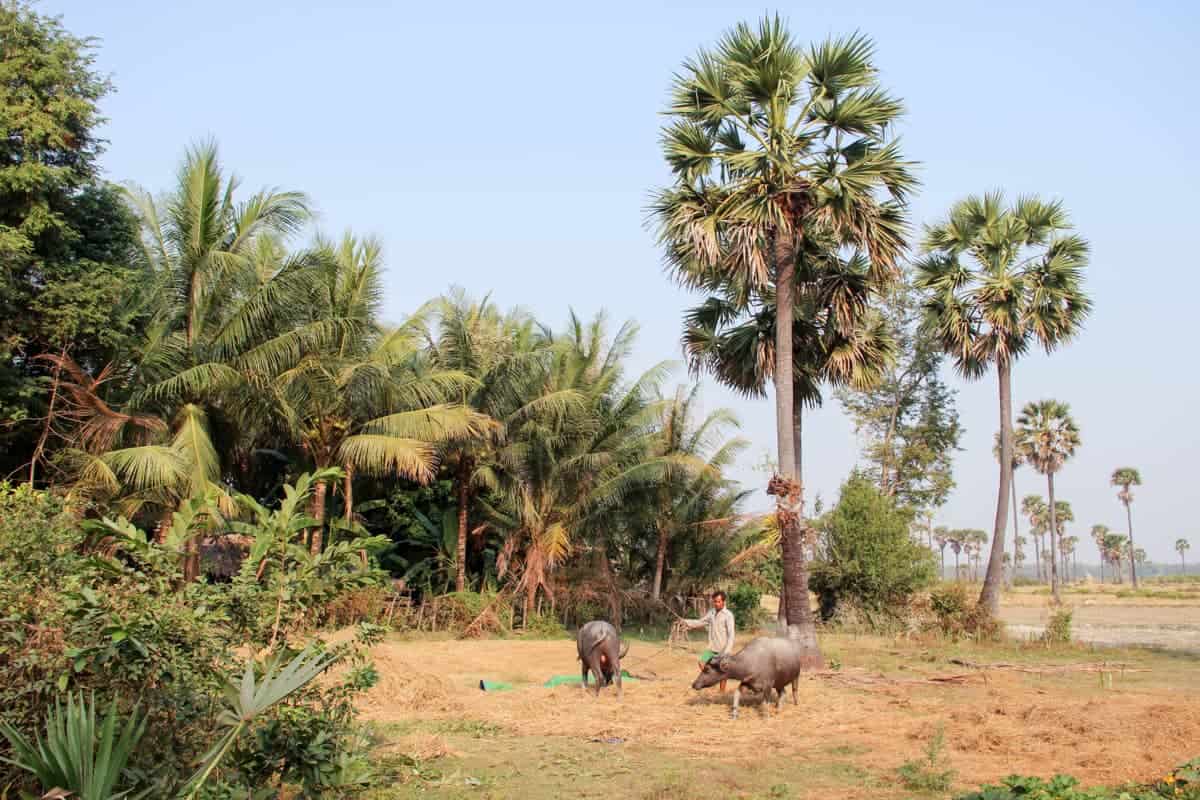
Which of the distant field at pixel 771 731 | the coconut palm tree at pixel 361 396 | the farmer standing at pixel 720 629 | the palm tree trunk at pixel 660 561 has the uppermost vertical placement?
the coconut palm tree at pixel 361 396

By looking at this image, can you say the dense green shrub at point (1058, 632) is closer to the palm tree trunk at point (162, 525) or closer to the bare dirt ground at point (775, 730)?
the bare dirt ground at point (775, 730)

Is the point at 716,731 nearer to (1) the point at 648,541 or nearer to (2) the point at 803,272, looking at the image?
(2) the point at 803,272

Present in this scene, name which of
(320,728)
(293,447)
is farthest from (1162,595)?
(320,728)

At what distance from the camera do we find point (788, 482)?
679 inches

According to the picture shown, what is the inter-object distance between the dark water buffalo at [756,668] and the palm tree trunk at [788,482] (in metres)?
4.59

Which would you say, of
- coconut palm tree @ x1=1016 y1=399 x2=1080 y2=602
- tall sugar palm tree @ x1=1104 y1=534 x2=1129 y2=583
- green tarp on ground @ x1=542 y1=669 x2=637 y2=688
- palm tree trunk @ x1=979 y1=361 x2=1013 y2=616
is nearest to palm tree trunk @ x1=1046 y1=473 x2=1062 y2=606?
coconut palm tree @ x1=1016 y1=399 x2=1080 y2=602

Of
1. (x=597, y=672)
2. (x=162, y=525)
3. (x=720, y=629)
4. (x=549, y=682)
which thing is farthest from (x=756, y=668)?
(x=162, y=525)

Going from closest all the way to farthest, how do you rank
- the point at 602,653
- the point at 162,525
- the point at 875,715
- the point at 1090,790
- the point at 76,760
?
the point at 76,760, the point at 1090,790, the point at 875,715, the point at 602,653, the point at 162,525

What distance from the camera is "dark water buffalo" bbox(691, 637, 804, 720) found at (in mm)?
12414

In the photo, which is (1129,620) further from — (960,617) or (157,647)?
(157,647)

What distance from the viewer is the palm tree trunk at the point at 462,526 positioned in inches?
960

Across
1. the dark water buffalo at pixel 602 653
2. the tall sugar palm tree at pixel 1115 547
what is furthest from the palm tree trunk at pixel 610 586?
the tall sugar palm tree at pixel 1115 547

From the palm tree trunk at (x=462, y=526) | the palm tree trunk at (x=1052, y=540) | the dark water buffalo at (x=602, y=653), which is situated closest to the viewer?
the dark water buffalo at (x=602, y=653)

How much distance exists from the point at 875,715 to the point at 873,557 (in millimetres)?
12416
